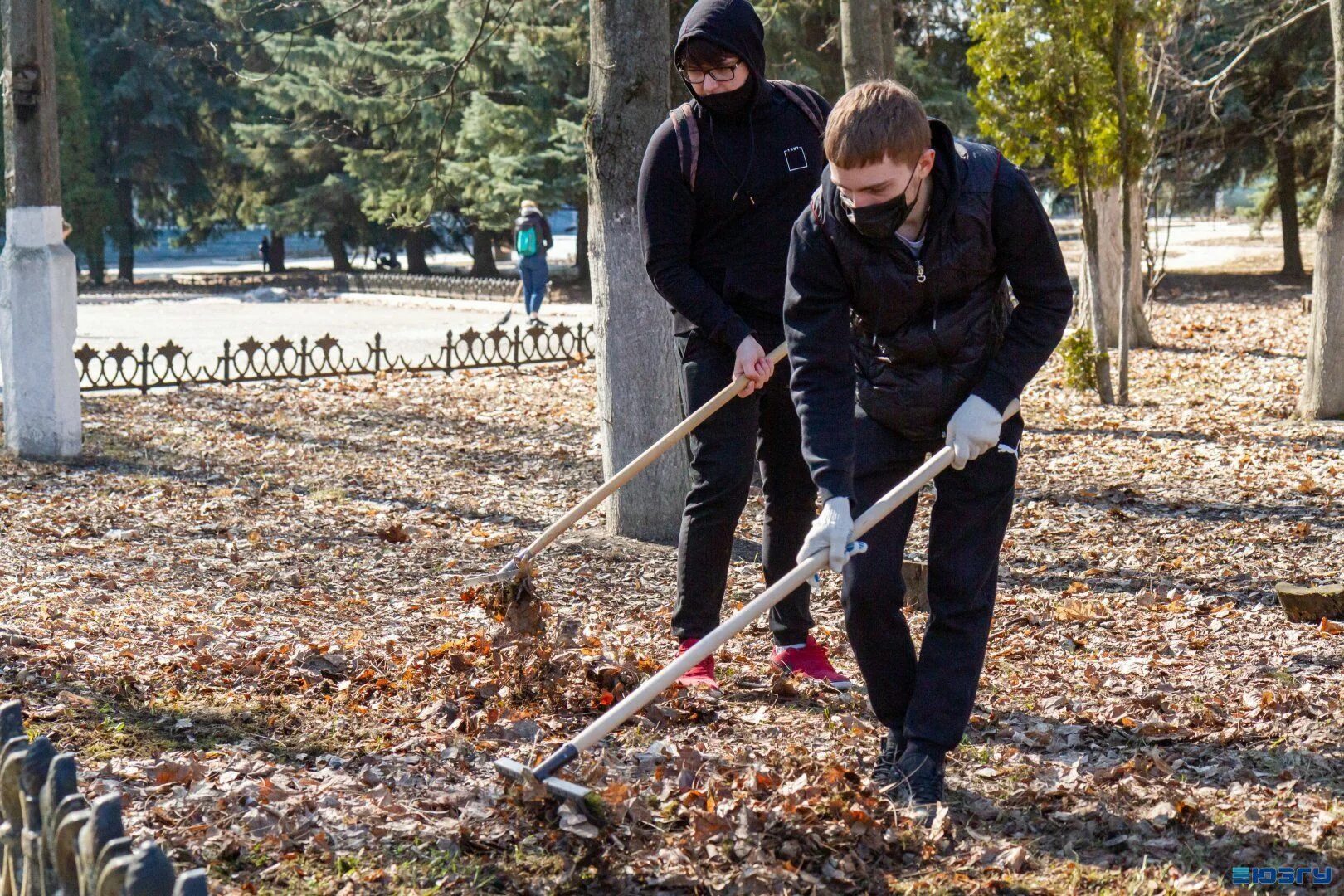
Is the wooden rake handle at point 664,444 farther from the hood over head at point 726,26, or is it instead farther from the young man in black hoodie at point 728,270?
the hood over head at point 726,26

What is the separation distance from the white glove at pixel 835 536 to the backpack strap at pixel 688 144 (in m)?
1.47

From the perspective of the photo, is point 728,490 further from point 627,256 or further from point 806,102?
point 627,256

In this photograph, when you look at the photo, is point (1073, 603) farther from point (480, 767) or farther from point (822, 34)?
point (822, 34)

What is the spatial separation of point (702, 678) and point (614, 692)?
0.30m

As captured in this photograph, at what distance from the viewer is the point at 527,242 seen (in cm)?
1841

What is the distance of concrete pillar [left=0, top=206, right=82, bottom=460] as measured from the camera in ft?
28.8

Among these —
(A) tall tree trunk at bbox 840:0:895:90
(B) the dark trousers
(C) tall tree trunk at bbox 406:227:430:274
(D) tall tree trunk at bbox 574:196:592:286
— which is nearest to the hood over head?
(A) tall tree trunk at bbox 840:0:895:90

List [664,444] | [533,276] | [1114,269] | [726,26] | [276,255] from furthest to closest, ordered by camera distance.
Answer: [276,255]
[533,276]
[1114,269]
[664,444]
[726,26]

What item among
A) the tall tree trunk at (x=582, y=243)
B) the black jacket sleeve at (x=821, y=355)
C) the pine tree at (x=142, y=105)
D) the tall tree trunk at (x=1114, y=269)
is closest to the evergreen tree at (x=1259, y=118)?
the tall tree trunk at (x=1114, y=269)

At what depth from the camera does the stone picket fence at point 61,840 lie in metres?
1.88

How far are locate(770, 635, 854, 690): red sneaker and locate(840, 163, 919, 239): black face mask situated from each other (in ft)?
5.81

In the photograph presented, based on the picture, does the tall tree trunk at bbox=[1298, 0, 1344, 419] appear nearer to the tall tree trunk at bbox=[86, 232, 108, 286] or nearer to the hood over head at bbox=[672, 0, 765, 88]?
the hood over head at bbox=[672, 0, 765, 88]

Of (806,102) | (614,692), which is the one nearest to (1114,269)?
(806,102)

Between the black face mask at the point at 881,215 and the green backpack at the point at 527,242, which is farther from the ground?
the green backpack at the point at 527,242
